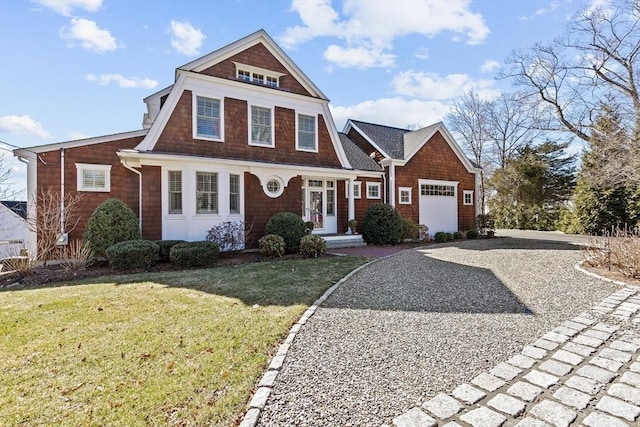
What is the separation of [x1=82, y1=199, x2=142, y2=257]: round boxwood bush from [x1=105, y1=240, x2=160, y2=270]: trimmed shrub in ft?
2.40

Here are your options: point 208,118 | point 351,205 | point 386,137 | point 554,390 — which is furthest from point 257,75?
point 554,390

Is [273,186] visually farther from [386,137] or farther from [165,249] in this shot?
[386,137]

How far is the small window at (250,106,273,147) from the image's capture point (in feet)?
42.7

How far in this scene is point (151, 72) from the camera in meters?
12.7

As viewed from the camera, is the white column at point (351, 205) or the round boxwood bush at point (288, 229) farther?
the white column at point (351, 205)

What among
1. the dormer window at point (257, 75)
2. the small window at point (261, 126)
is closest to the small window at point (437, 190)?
the small window at point (261, 126)

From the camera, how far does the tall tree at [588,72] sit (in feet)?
59.9

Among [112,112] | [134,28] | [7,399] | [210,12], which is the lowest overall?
[7,399]

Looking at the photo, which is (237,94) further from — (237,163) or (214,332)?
(214,332)

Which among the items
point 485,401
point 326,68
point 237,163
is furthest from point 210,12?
point 485,401

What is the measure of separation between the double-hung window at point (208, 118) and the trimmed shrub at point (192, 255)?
4.57 m

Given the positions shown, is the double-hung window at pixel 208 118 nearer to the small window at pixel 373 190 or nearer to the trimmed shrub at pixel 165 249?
the trimmed shrub at pixel 165 249

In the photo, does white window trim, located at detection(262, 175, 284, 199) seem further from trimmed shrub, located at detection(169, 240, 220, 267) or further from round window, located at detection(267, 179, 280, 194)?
trimmed shrub, located at detection(169, 240, 220, 267)

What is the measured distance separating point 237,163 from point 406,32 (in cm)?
920
